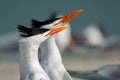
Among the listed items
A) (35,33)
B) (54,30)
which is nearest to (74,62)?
(54,30)

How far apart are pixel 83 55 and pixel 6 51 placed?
3.65ft

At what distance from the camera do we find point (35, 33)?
346 centimetres

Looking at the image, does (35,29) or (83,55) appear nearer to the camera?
(35,29)

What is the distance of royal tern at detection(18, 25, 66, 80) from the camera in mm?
3357

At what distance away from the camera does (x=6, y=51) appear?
7.90 meters

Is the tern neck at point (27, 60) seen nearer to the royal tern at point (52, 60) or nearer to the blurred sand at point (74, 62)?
the royal tern at point (52, 60)

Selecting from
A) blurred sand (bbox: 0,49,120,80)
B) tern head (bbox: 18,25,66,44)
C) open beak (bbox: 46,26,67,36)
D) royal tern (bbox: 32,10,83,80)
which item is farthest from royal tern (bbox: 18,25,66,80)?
blurred sand (bbox: 0,49,120,80)

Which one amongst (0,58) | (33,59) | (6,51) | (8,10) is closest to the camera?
(33,59)

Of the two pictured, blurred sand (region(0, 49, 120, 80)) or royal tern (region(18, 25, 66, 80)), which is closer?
royal tern (region(18, 25, 66, 80))

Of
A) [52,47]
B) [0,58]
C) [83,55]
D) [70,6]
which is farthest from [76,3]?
[52,47]

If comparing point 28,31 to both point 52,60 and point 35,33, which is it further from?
point 52,60

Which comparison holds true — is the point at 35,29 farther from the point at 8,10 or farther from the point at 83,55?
the point at 8,10

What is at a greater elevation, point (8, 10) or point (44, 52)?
point (44, 52)

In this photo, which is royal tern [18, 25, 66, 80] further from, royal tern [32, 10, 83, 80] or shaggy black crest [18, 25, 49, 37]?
royal tern [32, 10, 83, 80]
